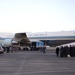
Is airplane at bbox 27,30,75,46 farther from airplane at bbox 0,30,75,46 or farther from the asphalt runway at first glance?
the asphalt runway

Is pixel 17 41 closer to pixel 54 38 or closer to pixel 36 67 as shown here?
pixel 54 38

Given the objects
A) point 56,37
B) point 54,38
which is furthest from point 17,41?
point 56,37

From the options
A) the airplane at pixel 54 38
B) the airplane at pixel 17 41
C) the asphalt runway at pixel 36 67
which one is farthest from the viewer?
the airplane at pixel 54 38

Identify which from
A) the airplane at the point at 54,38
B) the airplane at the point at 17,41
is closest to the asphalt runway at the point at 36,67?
the airplane at the point at 17,41

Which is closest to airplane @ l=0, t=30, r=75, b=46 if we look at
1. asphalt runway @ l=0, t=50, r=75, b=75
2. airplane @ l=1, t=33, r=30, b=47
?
airplane @ l=1, t=33, r=30, b=47

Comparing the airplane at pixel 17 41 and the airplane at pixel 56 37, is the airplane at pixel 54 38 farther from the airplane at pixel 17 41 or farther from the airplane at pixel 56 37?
the airplane at pixel 17 41

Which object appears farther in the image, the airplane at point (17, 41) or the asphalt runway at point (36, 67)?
the airplane at point (17, 41)

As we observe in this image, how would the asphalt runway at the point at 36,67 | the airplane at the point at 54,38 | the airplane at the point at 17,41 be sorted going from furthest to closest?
1. the airplane at the point at 54,38
2. the airplane at the point at 17,41
3. the asphalt runway at the point at 36,67

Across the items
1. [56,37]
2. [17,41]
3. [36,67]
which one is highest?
[56,37]

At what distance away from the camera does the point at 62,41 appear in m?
60.7

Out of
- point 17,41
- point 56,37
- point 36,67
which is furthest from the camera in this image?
point 56,37

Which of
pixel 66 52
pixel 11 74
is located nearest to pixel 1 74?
pixel 11 74

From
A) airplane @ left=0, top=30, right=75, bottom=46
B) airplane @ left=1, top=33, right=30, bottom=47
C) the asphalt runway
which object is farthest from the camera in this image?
airplane @ left=0, top=30, right=75, bottom=46

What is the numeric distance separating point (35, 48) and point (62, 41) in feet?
22.0
